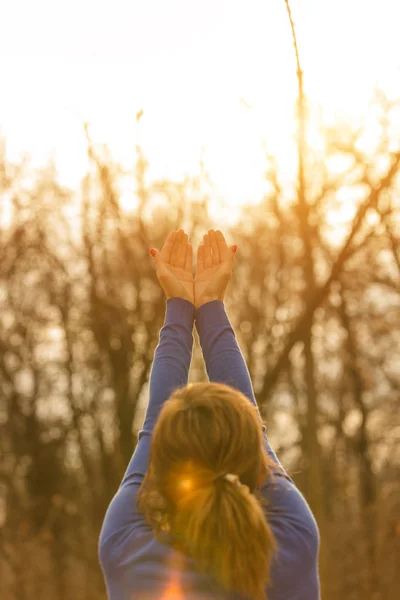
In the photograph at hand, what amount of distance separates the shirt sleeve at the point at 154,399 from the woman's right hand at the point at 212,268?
5 centimetres

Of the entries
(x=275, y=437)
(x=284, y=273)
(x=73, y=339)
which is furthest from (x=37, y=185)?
(x=275, y=437)

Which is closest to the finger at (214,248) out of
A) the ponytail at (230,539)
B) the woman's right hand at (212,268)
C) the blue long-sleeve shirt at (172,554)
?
the woman's right hand at (212,268)

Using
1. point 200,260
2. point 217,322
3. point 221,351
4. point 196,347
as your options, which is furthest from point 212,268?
point 196,347

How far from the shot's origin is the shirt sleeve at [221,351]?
1.54 m

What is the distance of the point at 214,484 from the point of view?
128 centimetres

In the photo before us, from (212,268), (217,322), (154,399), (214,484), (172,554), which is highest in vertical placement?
(212,268)

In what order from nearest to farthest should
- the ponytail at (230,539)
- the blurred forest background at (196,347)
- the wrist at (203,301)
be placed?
the ponytail at (230,539) < the wrist at (203,301) < the blurred forest background at (196,347)

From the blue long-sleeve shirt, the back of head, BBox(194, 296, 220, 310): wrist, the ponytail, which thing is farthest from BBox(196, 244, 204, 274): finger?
the ponytail

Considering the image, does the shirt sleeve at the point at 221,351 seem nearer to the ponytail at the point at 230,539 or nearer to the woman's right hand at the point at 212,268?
the woman's right hand at the point at 212,268

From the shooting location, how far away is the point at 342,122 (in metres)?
7.23

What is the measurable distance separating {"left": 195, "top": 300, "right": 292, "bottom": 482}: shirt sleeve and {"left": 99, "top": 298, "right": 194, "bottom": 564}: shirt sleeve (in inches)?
1.3

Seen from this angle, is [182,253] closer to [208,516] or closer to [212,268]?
[212,268]

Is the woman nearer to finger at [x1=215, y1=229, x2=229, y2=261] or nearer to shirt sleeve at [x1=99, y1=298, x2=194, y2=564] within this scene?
shirt sleeve at [x1=99, y1=298, x2=194, y2=564]

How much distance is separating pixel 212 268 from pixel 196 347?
355 inches
